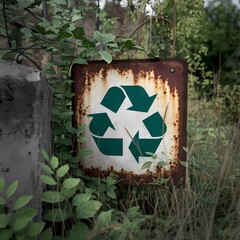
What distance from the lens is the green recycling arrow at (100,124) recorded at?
1.73 m

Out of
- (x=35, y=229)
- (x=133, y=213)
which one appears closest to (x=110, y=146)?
(x=133, y=213)

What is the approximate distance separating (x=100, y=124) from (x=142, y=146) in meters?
0.21

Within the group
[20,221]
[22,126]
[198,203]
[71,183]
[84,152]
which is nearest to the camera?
[20,221]

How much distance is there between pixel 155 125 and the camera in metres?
1.68

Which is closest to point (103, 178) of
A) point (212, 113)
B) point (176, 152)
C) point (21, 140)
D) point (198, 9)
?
point (176, 152)

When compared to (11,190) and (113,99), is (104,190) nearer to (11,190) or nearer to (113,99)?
(113,99)

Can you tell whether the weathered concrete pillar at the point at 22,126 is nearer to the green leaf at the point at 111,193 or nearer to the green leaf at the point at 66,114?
the green leaf at the point at 66,114

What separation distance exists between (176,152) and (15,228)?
0.79 metres

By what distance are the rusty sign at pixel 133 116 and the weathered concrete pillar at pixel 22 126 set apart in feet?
0.99

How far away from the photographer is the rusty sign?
1.66m

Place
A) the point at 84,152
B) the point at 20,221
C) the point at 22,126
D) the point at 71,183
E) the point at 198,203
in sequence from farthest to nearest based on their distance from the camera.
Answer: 1. the point at 84,152
2. the point at 198,203
3. the point at 22,126
4. the point at 71,183
5. the point at 20,221

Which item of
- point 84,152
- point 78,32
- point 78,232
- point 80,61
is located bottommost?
point 78,232

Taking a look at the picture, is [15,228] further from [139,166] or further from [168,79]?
[168,79]

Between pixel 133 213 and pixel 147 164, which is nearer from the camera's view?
pixel 133 213
